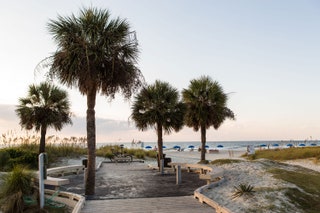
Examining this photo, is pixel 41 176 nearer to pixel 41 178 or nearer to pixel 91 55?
pixel 41 178

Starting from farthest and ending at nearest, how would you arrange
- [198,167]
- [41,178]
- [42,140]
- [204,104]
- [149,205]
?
[204,104]
[42,140]
[198,167]
[41,178]
[149,205]

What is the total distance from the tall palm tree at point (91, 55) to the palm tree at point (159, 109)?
286 inches

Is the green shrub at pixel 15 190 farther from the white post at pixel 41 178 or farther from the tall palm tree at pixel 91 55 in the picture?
the tall palm tree at pixel 91 55

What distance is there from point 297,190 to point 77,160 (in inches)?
736

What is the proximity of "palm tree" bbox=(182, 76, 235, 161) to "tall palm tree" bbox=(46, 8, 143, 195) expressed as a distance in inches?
457

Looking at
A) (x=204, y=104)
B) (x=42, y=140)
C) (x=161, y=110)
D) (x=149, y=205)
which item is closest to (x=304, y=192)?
(x=149, y=205)

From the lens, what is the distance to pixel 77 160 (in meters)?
25.6

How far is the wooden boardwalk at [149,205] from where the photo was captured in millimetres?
8656

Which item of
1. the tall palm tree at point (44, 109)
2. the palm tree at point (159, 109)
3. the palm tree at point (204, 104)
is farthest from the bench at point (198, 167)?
the tall palm tree at point (44, 109)

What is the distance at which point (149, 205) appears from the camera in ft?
30.2

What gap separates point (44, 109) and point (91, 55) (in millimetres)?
12977

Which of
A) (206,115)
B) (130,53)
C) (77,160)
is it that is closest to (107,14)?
(130,53)

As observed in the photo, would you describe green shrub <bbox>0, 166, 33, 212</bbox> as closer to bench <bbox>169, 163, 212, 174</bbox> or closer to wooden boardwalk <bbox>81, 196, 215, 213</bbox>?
wooden boardwalk <bbox>81, 196, 215, 213</bbox>

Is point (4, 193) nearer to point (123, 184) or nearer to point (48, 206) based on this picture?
point (48, 206)
